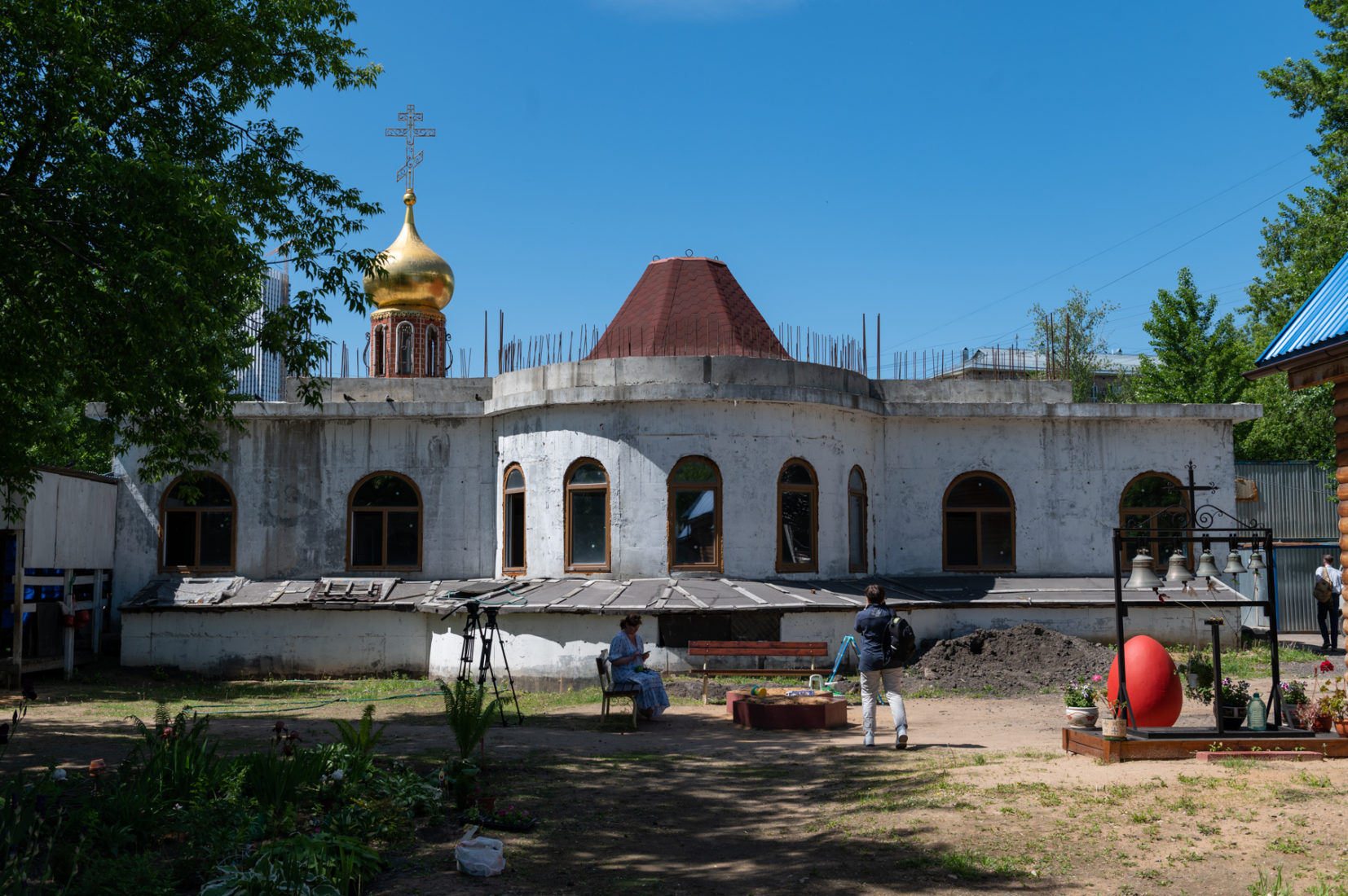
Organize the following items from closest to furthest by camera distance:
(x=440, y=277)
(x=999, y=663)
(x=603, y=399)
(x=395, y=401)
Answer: (x=999, y=663), (x=603, y=399), (x=395, y=401), (x=440, y=277)

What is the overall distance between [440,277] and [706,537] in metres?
10.7

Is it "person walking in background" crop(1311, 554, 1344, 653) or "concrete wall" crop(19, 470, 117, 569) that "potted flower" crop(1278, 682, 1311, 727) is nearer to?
"person walking in background" crop(1311, 554, 1344, 653)

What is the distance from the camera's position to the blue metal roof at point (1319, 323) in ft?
33.1

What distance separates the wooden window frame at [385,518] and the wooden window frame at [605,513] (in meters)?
3.62

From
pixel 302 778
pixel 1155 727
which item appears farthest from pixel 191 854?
pixel 1155 727

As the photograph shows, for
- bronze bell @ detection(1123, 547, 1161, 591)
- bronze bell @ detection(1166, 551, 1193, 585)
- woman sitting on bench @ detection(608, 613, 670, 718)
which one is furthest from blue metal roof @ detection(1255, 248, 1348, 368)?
woman sitting on bench @ detection(608, 613, 670, 718)

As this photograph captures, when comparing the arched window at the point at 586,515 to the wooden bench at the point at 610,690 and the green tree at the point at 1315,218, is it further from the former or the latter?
the green tree at the point at 1315,218

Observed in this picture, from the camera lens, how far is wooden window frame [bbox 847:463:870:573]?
66.1 ft

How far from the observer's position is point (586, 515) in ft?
62.7

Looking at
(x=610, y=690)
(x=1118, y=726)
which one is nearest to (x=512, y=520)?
(x=610, y=690)

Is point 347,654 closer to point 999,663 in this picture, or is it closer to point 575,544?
point 575,544

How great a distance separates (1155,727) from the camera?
1078 cm

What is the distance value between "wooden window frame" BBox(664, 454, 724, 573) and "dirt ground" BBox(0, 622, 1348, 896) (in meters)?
6.03

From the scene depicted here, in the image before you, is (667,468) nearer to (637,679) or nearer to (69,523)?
(637,679)
